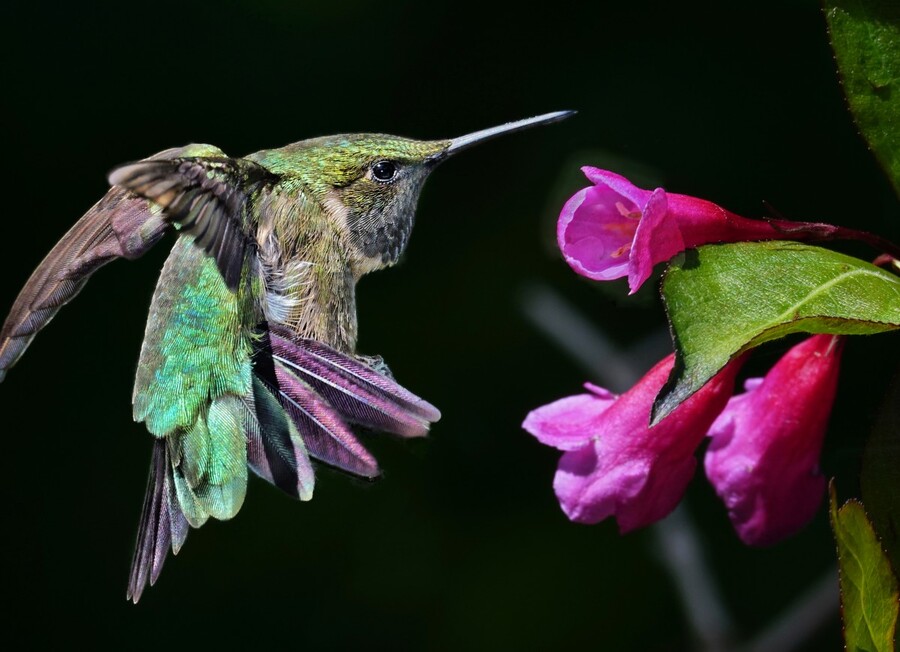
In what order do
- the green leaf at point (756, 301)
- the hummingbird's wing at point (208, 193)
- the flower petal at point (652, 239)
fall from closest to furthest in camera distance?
the green leaf at point (756, 301) → the flower petal at point (652, 239) → the hummingbird's wing at point (208, 193)

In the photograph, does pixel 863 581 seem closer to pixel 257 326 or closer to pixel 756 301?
pixel 756 301

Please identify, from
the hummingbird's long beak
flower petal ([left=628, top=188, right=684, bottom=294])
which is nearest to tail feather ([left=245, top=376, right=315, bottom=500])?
the hummingbird's long beak

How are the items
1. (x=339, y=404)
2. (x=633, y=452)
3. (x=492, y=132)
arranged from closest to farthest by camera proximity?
1. (x=633, y=452)
2. (x=339, y=404)
3. (x=492, y=132)

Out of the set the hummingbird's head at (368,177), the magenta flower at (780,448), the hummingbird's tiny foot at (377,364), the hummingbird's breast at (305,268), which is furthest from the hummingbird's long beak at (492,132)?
the magenta flower at (780,448)

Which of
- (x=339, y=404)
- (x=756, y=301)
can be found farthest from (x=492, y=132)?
(x=756, y=301)

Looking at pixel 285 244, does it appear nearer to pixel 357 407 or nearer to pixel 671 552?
pixel 357 407

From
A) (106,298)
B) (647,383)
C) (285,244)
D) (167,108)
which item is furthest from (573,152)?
(647,383)

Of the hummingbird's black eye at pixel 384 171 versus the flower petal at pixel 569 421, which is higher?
the hummingbird's black eye at pixel 384 171

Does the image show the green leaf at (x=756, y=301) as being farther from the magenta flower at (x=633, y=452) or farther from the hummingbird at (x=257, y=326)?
the hummingbird at (x=257, y=326)
